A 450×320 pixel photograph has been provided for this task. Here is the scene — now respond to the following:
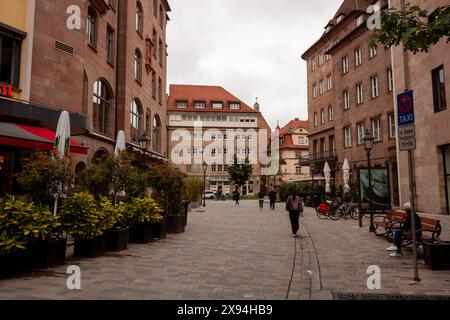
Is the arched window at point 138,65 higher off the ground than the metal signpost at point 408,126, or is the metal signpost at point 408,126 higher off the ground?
the arched window at point 138,65

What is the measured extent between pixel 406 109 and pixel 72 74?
1339 centimetres

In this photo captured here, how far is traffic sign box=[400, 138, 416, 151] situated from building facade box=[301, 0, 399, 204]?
22.1 meters

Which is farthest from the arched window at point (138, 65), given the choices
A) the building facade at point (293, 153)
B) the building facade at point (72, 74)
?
the building facade at point (293, 153)

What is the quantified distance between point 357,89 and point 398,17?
28882 millimetres

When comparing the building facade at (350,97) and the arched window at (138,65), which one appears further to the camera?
the building facade at (350,97)

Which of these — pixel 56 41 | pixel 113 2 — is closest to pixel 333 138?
pixel 113 2

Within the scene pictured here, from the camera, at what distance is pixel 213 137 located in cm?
7012

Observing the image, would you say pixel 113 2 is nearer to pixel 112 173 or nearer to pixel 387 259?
pixel 112 173

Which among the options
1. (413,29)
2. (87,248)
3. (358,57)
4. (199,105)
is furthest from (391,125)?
(199,105)

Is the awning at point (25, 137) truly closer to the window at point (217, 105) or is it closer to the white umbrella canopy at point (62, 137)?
the white umbrella canopy at point (62, 137)

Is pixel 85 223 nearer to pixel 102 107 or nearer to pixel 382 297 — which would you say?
pixel 382 297

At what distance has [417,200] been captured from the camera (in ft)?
68.5

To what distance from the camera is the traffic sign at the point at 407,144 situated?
6.39 metres

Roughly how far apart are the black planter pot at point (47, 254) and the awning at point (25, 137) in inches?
179
